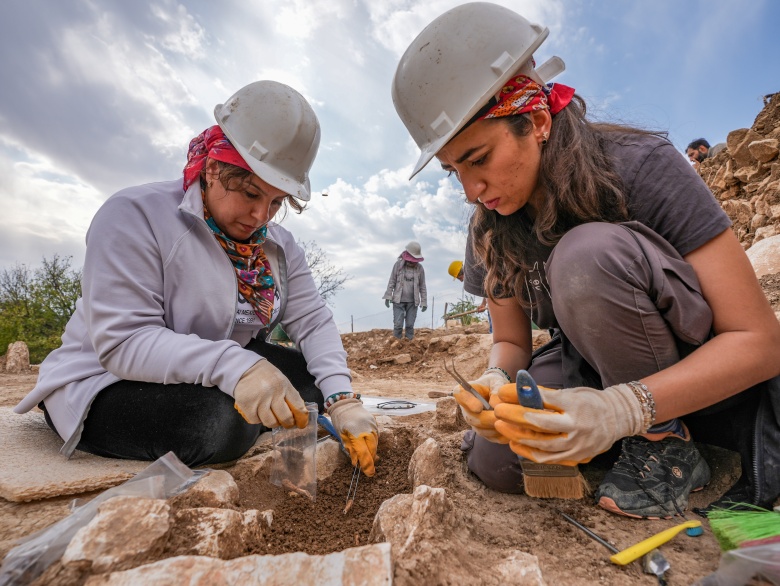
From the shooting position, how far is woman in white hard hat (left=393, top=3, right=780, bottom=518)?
116 cm

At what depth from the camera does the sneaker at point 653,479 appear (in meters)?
1.25

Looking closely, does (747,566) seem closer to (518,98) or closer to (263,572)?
(263,572)

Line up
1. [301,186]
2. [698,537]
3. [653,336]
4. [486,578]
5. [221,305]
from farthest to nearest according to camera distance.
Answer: [301,186] → [221,305] → [653,336] → [698,537] → [486,578]

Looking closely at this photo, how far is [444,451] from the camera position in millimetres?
1781

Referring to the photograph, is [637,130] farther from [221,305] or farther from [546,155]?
[221,305]

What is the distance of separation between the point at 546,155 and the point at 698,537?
1.11m

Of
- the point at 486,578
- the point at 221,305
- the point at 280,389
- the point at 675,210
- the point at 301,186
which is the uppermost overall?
the point at 301,186

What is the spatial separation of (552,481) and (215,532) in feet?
2.95

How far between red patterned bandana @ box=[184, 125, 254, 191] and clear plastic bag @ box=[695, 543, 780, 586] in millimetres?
1745

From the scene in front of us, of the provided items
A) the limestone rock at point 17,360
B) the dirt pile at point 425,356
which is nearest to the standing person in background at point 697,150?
the dirt pile at point 425,356

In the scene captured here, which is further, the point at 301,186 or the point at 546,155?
the point at 301,186

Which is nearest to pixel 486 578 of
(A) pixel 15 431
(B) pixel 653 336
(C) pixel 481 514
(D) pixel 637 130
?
(C) pixel 481 514

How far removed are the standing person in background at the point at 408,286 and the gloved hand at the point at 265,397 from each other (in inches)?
261

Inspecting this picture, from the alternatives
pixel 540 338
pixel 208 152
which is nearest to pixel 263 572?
pixel 208 152
